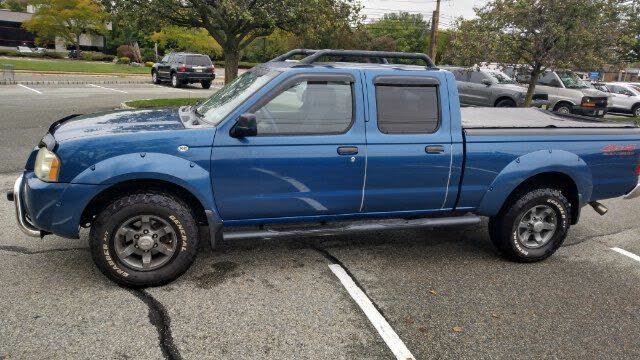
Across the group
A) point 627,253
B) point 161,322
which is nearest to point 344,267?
point 161,322

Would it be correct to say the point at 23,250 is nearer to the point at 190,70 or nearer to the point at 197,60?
the point at 190,70

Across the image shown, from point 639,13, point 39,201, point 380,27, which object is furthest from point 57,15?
point 39,201

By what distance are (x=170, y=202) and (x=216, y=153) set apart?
53cm

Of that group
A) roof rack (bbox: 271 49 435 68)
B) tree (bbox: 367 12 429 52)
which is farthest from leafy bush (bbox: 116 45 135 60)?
roof rack (bbox: 271 49 435 68)

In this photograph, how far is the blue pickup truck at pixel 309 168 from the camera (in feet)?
12.6

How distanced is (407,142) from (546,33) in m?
11.6

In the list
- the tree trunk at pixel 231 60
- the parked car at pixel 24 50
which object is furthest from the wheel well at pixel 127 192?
the parked car at pixel 24 50

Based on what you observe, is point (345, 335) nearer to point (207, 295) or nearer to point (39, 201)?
point (207, 295)

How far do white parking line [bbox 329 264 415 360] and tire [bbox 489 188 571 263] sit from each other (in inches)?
64.7

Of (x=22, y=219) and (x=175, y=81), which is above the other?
(x=175, y=81)

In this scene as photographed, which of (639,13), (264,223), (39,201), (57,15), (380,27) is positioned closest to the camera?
(39,201)

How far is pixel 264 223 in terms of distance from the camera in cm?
431

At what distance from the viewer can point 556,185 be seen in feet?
16.7

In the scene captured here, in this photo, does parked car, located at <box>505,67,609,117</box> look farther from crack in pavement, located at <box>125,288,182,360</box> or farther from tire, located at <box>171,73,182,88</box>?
crack in pavement, located at <box>125,288,182,360</box>
